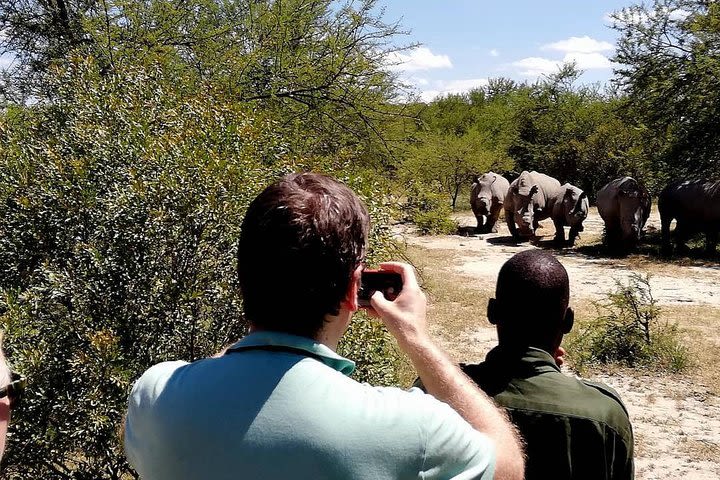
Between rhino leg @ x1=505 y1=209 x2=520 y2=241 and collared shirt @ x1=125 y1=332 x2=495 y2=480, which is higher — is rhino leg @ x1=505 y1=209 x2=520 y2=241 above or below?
below

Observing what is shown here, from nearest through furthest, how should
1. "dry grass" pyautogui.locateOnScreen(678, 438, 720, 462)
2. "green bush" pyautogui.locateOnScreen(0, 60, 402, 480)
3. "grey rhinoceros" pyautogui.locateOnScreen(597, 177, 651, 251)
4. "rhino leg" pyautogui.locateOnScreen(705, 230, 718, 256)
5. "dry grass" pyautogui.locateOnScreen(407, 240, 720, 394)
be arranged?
"green bush" pyautogui.locateOnScreen(0, 60, 402, 480) → "dry grass" pyautogui.locateOnScreen(678, 438, 720, 462) → "dry grass" pyautogui.locateOnScreen(407, 240, 720, 394) → "rhino leg" pyautogui.locateOnScreen(705, 230, 718, 256) → "grey rhinoceros" pyautogui.locateOnScreen(597, 177, 651, 251)

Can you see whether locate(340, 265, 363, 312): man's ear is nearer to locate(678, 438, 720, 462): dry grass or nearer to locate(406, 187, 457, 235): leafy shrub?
locate(406, 187, 457, 235): leafy shrub

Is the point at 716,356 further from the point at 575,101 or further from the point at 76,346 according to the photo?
the point at 575,101

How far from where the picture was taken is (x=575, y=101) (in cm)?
3262

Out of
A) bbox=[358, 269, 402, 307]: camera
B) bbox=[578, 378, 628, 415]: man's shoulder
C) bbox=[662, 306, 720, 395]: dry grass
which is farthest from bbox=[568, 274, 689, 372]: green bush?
bbox=[358, 269, 402, 307]: camera

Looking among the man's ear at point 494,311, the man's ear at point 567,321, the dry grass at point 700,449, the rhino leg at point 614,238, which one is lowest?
the dry grass at point 700,449

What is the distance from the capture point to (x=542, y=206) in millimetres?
18500

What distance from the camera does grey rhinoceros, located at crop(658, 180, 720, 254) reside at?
1534cm

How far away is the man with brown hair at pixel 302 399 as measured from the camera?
119 centimetres

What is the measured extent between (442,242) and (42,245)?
15.8m

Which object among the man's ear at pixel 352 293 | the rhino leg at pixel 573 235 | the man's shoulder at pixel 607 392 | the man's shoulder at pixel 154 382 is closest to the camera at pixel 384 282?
the man's ear at pixel 352 293

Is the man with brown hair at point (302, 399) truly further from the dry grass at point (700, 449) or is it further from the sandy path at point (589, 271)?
the sandy path at point (589, 271)

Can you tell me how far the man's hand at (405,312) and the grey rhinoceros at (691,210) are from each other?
1575 centimetres

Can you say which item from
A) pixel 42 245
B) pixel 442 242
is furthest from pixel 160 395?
pixel 442 242
